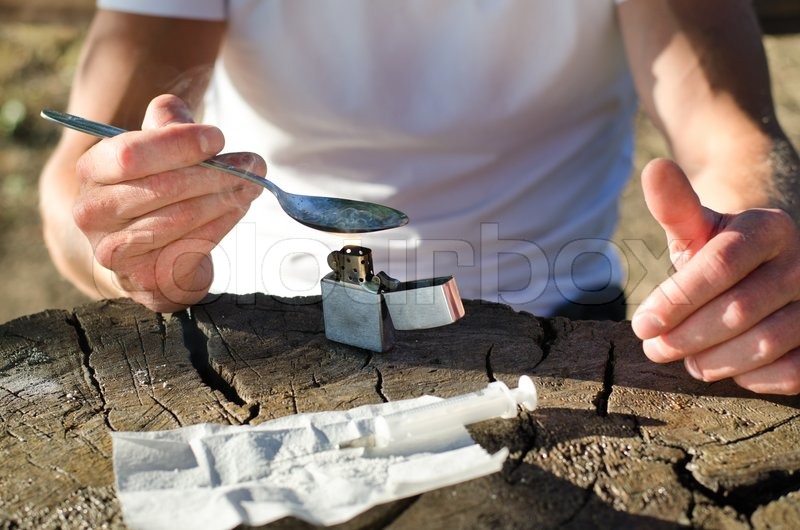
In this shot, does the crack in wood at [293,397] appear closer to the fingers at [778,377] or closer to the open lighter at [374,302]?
the open lighter at [374,302]

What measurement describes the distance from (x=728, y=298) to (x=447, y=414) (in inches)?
16.4

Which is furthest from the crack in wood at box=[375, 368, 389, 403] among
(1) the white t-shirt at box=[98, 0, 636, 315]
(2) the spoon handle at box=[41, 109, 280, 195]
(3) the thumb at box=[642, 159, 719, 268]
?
(1) the white t-shirt at box=[98, 0, 636, 315]

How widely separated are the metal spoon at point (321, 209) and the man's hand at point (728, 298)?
1.23ft

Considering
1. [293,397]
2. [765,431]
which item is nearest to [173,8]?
[293,397]

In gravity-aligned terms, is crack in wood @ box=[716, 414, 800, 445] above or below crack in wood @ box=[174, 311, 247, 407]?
below

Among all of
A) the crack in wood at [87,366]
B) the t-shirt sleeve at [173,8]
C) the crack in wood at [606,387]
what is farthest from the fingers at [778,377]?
the t-shirt sleeve at [173,8]

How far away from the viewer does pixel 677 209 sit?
1168 mm

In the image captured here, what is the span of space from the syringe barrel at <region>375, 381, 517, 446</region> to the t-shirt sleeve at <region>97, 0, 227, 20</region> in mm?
1109

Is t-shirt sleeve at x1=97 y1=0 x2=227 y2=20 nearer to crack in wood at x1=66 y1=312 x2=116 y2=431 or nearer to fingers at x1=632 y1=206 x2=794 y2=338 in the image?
crack in wood at x1=66 y1=312 x2=116 y2=431

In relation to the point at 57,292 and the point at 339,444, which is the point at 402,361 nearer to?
the point at 339,444

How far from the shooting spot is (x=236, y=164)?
132 centimetres

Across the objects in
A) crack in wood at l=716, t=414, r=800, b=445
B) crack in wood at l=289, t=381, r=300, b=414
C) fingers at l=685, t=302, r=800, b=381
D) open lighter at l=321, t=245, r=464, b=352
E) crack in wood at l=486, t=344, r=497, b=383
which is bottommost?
crack in wood at l=716, t=414, r=800, b=445

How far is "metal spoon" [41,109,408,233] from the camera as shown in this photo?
4.23 feet

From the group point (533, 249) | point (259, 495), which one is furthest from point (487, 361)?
point (533, 249)
